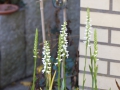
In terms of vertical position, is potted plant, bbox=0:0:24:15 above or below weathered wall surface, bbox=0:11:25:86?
above

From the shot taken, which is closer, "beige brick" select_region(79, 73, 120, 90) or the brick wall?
the brick wall

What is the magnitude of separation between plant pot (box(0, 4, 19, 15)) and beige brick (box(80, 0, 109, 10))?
165 centimetres

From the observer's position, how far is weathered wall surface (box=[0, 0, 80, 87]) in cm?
474

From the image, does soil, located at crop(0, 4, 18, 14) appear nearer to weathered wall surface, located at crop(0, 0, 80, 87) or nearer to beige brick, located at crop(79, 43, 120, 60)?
weathered wall surface, located at crop(0, 0, 80, 87)

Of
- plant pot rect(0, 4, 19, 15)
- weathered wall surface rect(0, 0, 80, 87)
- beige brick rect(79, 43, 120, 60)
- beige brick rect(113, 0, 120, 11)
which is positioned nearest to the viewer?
beige brick rect(113, 0, 120, 11)

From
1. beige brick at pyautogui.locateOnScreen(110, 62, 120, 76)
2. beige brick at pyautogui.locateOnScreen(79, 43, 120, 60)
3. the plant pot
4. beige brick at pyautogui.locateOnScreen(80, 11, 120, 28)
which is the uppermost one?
the plant pot

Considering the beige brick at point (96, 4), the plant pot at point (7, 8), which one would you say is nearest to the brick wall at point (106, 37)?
the beige brick at point (96, 4)

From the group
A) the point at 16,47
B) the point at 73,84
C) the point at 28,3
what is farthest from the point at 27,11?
the point at 73,84

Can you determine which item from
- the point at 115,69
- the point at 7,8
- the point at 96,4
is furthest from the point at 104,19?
the point at 7,8

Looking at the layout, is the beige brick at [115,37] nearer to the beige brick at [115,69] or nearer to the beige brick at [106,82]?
the beige brick at [115,69]

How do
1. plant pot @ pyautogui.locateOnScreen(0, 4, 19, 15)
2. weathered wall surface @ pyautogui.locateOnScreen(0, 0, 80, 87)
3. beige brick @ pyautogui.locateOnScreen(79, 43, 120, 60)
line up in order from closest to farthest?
beige brick @ pyautogui.locateOnScreen(79, 43, 120, 60)
plant pot @ pyautogui.locateOnScreen(0, 4, 19, 15)
weathered wall surface @ pyautogui.locateOnScreen(0, 0, 80, 87)

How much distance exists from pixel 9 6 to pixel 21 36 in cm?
36

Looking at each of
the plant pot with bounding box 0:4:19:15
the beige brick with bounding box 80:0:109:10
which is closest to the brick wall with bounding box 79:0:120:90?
the beige brick with bounding box 80:0:109:10

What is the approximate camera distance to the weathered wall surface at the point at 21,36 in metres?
4.74
